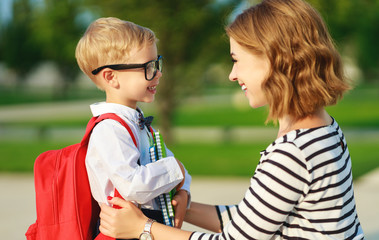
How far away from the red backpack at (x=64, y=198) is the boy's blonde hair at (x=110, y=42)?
0.30 meters

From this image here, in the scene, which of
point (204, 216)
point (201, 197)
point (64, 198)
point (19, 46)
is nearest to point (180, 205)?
point (204, 216)

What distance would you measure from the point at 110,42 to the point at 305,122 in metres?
0.90

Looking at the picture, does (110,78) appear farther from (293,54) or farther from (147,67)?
(293,54)

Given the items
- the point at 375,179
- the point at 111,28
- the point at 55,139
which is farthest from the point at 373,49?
the point at 111,28

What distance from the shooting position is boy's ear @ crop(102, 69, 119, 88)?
229cm

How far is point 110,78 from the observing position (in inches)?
90.7

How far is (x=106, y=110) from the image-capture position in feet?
7.39

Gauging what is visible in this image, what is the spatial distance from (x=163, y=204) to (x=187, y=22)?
29.3 feet

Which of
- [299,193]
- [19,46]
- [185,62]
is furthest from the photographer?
[19,46]

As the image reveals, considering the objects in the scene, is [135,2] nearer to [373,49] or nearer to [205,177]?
[205,177]

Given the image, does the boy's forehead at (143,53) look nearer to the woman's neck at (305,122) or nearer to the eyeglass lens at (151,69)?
the eyeglass lens at (151,69)

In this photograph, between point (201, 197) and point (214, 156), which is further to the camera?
point (214, 156)

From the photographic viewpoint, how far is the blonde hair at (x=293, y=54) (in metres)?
1.78

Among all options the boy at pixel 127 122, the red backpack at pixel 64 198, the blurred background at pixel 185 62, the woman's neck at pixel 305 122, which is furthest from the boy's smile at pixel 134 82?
the blurred background at pixel 185 62
